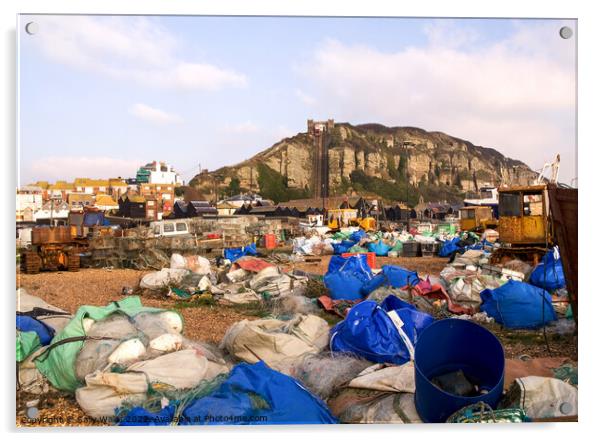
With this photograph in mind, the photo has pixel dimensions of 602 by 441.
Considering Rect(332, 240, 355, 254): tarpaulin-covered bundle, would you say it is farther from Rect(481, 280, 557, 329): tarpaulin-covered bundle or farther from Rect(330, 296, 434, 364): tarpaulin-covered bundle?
Rect(330, 296, 434, 364): tarpaulin-covered bundle

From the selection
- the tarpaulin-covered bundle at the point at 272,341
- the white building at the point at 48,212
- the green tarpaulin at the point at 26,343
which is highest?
the white building at the point at 48,212

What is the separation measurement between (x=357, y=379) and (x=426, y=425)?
65 centimetres

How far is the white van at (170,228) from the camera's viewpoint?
1895cm

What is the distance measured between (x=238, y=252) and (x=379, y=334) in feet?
41.1

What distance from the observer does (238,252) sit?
1698cm

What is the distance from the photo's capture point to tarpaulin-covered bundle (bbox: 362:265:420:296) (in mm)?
7777

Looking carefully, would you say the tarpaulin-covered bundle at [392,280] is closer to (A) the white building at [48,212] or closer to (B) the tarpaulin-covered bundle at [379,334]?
(B) the tarpaulin-covered bundle at [379,334]

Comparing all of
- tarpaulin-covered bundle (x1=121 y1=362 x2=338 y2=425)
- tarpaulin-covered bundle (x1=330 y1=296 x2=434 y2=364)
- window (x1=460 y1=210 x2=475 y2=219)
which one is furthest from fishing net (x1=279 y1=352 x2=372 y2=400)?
window (x1=460 y1=210 x2=475 y2=219)

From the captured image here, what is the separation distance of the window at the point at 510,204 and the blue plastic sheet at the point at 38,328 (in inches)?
363

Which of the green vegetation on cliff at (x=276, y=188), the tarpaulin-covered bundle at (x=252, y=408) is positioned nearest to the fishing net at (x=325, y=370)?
the tarpaulin-covered bundle at (x=252, y=408)

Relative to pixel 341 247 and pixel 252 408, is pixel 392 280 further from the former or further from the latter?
pixel 341 247

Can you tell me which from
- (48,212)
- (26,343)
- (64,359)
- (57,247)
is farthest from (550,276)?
(57,247)

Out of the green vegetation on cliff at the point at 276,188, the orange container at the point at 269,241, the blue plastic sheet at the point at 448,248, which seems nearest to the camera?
the blue plastic sheet at the point at 448,248

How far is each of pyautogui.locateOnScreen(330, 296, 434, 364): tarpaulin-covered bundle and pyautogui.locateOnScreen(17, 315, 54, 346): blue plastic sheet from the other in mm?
2539
